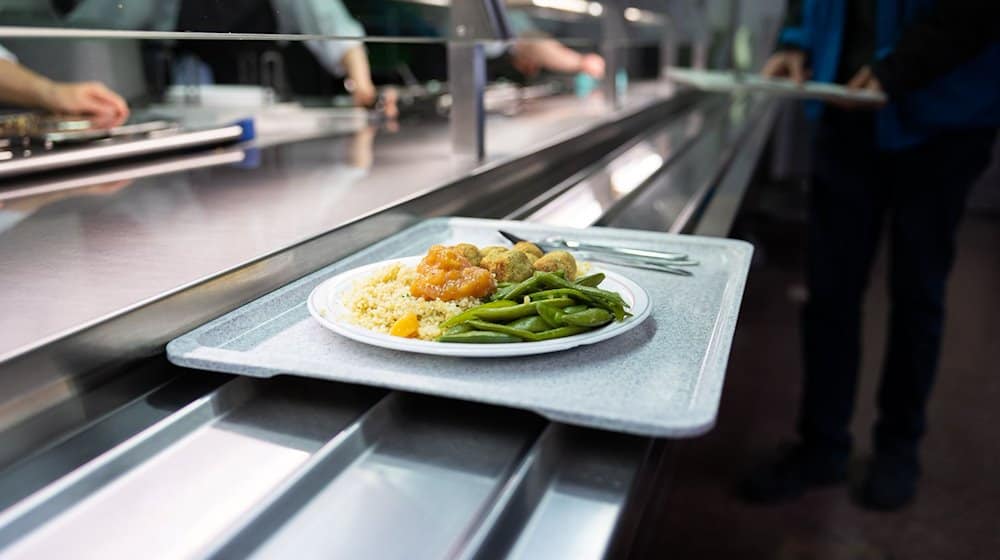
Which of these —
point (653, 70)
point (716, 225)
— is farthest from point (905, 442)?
point (653, 70)

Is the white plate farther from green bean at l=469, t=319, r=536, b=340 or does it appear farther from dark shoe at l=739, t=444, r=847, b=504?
dark shoe at l=739, t=444, r=847, b=504

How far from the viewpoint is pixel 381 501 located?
0.58 m

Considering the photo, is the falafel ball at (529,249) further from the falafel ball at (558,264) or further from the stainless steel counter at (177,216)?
the stainless steel counter at (177,216)

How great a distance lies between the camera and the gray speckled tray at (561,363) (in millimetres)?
615

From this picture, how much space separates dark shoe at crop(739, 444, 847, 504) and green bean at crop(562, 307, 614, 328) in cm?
150

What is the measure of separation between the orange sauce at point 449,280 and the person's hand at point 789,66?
1520 millimetres

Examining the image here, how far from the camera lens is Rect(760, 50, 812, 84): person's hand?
208 centimetres

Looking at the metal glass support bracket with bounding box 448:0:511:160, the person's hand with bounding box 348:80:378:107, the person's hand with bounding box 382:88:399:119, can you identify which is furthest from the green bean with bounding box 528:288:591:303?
the person's hand with bounding box 348:80:378:107

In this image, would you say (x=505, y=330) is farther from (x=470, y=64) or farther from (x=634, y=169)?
(x=634, y=169)

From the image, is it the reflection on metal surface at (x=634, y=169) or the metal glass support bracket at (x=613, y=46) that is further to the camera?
the metal glass support bracket at (x=613, y=46)

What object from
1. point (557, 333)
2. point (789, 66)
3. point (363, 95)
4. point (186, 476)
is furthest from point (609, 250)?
point (363, 95)

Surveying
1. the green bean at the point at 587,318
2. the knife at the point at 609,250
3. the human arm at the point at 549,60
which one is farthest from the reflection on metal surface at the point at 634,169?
the human arm at the point at 549,60

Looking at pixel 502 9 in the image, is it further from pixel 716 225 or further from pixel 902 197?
pixel 902 197

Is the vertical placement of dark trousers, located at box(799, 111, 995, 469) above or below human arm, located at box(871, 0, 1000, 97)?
below
